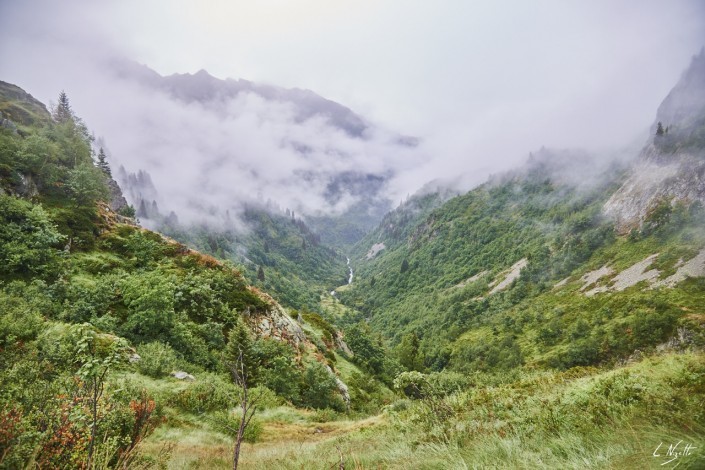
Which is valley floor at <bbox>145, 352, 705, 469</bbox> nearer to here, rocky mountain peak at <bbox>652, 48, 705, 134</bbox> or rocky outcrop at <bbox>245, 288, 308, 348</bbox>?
rocky outcrop at <bbox>245, 288, 308, 348</bbox>

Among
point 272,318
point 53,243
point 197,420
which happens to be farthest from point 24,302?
point 272,318

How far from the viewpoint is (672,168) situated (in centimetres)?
12900

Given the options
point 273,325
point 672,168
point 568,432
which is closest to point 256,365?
point 273,325

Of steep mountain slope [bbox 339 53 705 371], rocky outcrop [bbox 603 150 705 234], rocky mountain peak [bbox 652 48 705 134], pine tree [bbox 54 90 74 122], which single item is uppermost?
pine tree [bbox 54 90 74 122]

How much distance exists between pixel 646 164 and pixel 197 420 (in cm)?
20525

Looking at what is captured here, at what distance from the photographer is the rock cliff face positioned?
387 feet

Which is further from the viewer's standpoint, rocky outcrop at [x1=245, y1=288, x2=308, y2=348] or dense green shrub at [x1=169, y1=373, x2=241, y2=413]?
rocky outcrop at [x1=245, y1=288, x2=308, y2=348]
